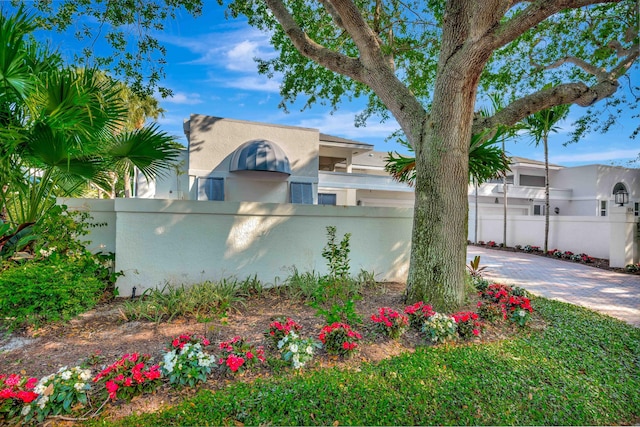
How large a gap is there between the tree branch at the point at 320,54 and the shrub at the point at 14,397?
6.82m

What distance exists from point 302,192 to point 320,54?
9032 millimetres

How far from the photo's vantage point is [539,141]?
47.5ft

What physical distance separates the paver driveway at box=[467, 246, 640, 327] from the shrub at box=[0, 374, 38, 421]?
9269mm

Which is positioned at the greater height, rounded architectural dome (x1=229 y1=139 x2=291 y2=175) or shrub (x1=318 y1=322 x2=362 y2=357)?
rounded architectural dome (x1=229 y1=139 x2=291 y2=175)

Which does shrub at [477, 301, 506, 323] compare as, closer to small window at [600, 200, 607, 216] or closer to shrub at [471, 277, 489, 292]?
shrub at [471, 277, 489, 292]

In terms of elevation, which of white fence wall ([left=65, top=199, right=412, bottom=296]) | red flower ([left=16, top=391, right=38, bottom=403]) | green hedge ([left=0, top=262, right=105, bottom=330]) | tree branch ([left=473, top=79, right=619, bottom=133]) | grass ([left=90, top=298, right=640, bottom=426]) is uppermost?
tree branch ([left=473, top=79, right=619, bottom=133])

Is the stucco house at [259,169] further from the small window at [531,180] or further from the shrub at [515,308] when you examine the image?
the small window at [531,180]

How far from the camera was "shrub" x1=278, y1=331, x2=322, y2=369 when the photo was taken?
372cm

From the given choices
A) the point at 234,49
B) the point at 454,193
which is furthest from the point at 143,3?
the point at 454,193

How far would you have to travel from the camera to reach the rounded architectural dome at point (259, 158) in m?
13.2

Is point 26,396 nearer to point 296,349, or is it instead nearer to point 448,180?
point 296,349

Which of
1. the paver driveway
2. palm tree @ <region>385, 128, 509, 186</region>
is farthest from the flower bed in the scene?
the paver driveway

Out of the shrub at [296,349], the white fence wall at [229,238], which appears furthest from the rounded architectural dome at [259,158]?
the shrub at [296,349]

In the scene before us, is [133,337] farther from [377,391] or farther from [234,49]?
[234,49]
